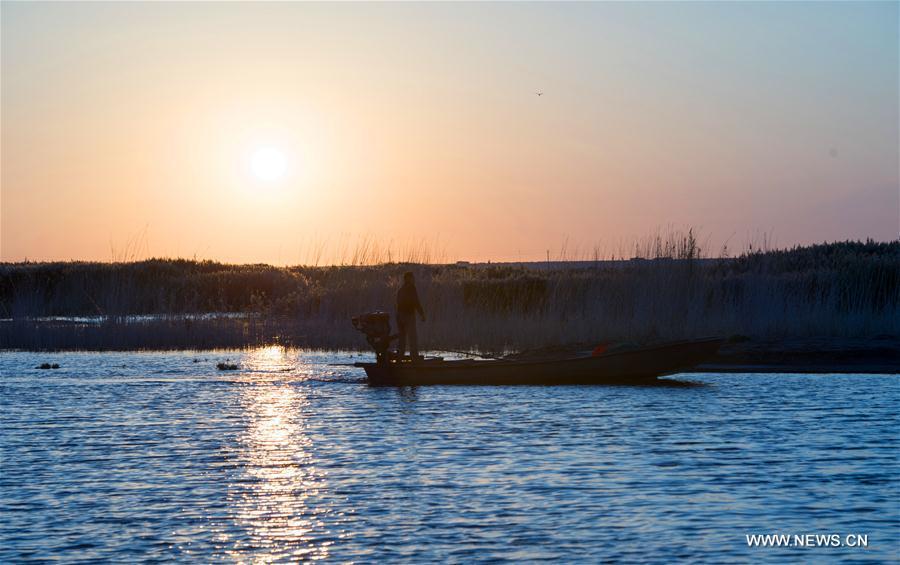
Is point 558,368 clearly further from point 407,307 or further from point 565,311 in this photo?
point 565,311

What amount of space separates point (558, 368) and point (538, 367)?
0.39 metres

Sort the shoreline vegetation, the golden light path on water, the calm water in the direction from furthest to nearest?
the shoreline vegetation → the calm water → the golden light path on water

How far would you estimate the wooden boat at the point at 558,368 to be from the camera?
21750 mm

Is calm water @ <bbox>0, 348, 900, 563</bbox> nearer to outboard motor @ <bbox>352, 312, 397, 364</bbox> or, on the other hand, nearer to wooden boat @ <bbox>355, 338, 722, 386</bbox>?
wooden boat @ <bbox>355, 338, 722, 386</bbox>

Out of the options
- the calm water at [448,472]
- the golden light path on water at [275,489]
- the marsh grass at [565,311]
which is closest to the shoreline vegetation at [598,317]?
the marsh grass at [565,311]

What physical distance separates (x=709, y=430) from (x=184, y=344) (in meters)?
19.7

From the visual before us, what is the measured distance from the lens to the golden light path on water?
9.86 meters

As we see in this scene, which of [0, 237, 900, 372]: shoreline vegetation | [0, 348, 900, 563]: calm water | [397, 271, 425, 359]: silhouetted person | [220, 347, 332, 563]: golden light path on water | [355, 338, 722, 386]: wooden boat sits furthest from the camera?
[0, 237, 900, 372]: shoreline vegetation

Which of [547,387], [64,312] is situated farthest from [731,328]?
[64,312]

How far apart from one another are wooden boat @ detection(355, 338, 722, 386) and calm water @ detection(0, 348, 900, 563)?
0.31m

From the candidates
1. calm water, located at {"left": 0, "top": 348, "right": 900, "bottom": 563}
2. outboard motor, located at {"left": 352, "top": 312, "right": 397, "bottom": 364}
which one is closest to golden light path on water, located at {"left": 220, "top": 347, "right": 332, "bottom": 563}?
calm water, located at {"left": 0, "top": 348, "right": 900, "bottom": 563}

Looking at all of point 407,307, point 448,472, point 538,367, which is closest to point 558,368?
point 538,367

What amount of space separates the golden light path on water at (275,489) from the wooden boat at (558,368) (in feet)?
7.83

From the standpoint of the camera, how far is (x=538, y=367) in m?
22.0
